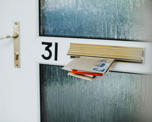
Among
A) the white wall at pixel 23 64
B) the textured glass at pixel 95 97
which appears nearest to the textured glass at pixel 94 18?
the white wall at pixel 23 64

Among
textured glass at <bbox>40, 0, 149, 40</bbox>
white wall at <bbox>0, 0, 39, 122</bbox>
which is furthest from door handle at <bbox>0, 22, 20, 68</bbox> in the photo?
textured glass at <bbox>40, 0, 149, 40</bbox>

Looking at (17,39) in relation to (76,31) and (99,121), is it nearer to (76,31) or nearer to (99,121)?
(76,31)

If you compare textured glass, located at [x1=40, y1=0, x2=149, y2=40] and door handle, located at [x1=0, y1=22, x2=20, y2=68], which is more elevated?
textured glass, located at [x1=40, y1=0, x2=149, y2=40]

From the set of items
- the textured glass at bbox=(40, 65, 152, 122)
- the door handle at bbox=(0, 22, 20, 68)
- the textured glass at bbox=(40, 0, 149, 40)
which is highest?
the textured glass at bbox=(40, 0, 149, 40)

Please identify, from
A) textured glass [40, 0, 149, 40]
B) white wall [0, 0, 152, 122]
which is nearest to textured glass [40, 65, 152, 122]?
white wall [0, 0, 152, 122]

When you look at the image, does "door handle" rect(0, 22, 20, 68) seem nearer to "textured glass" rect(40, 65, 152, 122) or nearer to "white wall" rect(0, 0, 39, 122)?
"white wall" rect(0, 0, 39, 122)

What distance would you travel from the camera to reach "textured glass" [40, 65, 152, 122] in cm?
132

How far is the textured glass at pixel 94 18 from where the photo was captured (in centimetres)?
126

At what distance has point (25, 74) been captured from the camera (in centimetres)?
146

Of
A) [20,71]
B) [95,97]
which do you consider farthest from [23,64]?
[95,97]

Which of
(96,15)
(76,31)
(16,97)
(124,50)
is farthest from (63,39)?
(16,97)

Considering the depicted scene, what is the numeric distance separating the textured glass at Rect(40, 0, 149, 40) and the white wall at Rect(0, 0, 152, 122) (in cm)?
5

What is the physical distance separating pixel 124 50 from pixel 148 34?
13cm

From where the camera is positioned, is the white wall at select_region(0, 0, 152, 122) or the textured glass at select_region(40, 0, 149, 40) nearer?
the textured glass at select_region(40, 0, 149, 40)
